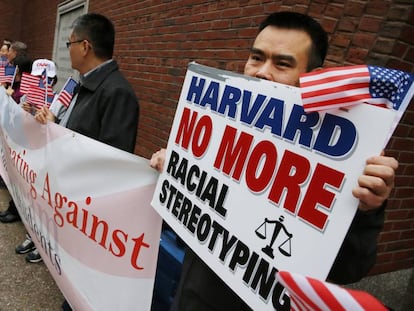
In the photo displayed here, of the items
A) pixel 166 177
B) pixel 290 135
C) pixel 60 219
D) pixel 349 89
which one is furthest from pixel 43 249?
pixel 349 89

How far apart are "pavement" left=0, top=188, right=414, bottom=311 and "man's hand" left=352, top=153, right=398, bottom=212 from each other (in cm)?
192

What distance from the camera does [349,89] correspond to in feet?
2.60

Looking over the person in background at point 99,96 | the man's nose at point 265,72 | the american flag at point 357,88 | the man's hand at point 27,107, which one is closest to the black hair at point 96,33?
the person in background at point 99,96

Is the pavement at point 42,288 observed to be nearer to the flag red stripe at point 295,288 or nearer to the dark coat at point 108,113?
the dark coat at point 108,113

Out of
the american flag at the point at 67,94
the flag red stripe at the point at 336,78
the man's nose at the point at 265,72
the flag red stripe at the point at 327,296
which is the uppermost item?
the flag red stripe at the point at 336,78

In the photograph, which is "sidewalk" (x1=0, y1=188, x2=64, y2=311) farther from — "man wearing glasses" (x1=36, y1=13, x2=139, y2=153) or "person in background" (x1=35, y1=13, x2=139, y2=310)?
"man wearing glasses" (x1=36, y1=13, x2=139, y2=153)

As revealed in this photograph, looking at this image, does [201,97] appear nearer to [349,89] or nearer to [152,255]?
[349,89]

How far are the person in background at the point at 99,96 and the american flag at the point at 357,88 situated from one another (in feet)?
4.62

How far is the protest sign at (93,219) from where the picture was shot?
5.07 ft

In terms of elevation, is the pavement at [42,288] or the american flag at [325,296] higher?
the american flag at [325,296]

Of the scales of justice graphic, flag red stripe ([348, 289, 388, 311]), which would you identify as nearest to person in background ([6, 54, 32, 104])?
the scales of justice graphic

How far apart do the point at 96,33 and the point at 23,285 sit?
77.0 inches

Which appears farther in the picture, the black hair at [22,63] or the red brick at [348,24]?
the black hair at [22,63]

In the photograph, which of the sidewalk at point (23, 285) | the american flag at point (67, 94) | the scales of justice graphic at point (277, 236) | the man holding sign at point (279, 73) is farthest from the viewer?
the sidewalk at point (23, 285)
